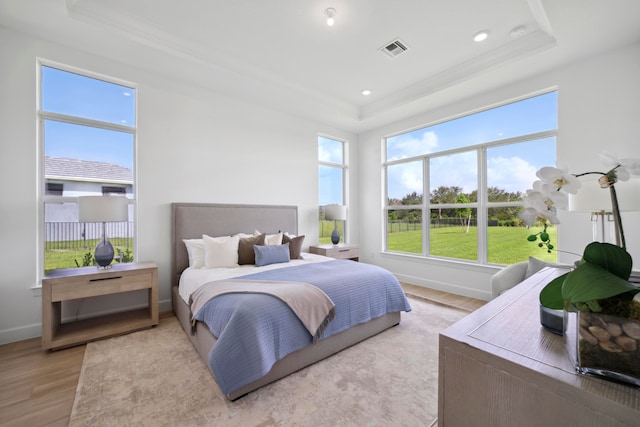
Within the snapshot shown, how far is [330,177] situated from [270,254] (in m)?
2.54

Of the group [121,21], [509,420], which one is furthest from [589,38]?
[121,21]

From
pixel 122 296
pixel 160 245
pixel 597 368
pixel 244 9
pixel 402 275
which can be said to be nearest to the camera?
pixel 597 368

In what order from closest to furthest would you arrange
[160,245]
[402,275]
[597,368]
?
[597,368]
[160,245]
[402,275]

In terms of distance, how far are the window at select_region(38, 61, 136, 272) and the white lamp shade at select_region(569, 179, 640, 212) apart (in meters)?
4.66

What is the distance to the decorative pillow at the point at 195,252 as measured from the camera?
3.16m

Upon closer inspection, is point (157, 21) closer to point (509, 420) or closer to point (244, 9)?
point (244, 9)

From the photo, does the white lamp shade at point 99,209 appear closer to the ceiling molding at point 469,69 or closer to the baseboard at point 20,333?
the baseboard at point 20,333

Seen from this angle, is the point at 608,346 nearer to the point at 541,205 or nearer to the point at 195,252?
the point at 541,205

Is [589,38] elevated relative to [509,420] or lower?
elevated

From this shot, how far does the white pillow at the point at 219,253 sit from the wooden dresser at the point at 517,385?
2.75 meters

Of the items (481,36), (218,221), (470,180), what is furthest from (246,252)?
(481,36)

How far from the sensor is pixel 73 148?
295cm

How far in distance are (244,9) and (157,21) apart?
36.5 inches

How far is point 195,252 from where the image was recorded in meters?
3.21
